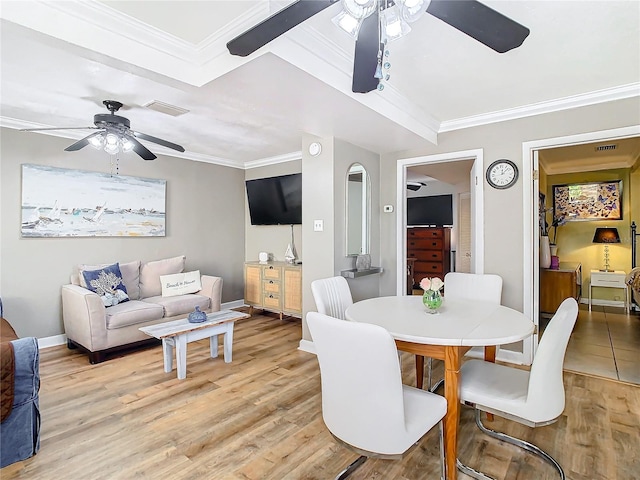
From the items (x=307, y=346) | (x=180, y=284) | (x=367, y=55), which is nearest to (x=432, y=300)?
(x=367, y=55)

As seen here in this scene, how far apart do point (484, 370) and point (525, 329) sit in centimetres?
37

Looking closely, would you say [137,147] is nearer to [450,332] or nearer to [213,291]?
[213,291]

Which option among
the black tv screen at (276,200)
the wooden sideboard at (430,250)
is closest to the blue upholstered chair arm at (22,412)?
the black tv screen at (276,200)

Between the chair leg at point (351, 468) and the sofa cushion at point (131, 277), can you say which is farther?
the sofa cushion at point (131, 277)

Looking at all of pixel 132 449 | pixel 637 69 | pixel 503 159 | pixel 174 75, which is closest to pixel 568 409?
pixel 503 159

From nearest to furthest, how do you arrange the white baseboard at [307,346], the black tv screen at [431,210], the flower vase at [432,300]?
the flower vase at [432,300], the white baseboard at [307,346], the black tv screen at [431,210]

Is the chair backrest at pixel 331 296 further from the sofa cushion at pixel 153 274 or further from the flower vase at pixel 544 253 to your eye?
the flower vase at pixel 544 253

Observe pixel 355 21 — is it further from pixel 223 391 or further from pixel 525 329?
pixel 223 391

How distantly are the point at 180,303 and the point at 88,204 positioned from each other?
157cm

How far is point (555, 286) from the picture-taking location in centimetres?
474

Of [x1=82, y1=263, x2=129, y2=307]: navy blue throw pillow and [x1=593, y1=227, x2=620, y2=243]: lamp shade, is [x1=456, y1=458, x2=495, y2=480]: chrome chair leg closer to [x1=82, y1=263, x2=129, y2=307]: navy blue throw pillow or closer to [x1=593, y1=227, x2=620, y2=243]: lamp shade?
[x1=82, y1=263, x2=129, y2=307]: navy blue throw pillow

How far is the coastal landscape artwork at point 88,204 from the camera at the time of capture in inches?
147

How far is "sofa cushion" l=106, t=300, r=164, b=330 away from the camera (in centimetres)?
348

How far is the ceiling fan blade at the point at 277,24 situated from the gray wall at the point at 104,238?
3386mm
